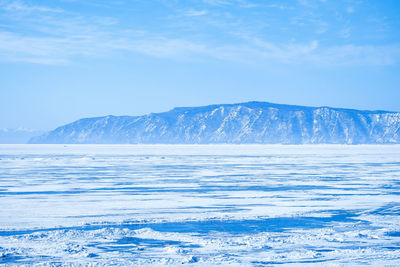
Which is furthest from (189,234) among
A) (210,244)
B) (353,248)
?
(353,248)

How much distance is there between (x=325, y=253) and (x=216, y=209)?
4572mm

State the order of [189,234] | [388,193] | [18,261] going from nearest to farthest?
[18,261] → [189,234] → [388,193]

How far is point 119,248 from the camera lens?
7117 millimetres

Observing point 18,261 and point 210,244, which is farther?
point 210,244

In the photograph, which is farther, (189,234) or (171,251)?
(189,234)

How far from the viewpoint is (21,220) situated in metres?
9.54

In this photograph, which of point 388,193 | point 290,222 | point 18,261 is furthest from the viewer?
point 388,193

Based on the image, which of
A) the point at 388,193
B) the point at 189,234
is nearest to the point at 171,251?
the point at 189,234

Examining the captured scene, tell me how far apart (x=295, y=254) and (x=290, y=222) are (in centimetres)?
271

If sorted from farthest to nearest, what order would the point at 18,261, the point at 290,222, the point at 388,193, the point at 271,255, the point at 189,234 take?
the point at 388,193 < the point at 290,222 < the point at 189,234 < the point at 271,255 < the point at 18,261

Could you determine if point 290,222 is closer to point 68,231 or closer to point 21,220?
point 68,231

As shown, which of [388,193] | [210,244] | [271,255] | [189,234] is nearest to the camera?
[271,255]

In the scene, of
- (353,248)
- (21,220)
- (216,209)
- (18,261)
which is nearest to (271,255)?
(353,248)

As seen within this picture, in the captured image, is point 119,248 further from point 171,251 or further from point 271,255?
point 271,255
